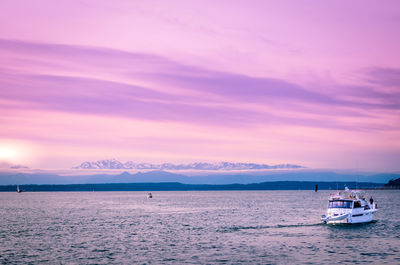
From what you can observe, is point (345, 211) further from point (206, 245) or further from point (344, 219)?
point (206, 245)

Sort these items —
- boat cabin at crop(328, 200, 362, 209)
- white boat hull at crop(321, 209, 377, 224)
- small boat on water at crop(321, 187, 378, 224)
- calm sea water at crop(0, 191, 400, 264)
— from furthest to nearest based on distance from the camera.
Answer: boat cabin at crop(328, 200, 362, 209)
small boat on water at crop(321, 187, 378, 224)
white boat hull at crop(321, 209, 377, 224)
calm sea water at crop(0, 191, 400, 264)

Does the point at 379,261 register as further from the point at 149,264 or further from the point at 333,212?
the point at 333,212

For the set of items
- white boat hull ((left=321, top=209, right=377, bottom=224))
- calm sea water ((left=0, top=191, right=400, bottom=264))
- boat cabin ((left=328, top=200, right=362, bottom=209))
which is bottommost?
calm sea water ((left=0, top=191, right=400, bottom=264))

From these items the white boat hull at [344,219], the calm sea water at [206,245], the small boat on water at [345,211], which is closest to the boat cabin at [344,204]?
the small boat on water at [345,211]

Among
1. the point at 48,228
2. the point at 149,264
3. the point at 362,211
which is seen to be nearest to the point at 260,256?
the point at 149,264

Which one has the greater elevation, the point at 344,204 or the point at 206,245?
the point at 344,204

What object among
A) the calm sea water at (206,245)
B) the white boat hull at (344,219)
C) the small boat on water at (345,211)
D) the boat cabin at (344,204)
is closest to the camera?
the calm sea water at (206,245)

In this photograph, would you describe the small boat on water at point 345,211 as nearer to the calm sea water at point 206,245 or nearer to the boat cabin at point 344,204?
the boat cabin at point 344,204

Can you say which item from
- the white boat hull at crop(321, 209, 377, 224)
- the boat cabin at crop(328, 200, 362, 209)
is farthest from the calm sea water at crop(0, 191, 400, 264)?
the boat cabin at crop(328, 200, 362, 209)

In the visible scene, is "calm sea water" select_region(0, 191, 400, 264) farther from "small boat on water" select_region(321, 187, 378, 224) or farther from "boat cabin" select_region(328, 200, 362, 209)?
"boat cabin" select_region(328, 200, 362, 209)

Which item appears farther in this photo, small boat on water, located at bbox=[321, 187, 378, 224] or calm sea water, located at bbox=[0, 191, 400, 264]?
small boat on water, located at bbox=[321, 187, 378, 224]

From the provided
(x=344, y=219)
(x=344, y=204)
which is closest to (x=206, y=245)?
(x=344, y=219)

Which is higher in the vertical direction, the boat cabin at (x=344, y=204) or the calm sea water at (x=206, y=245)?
the boat cabin at (x=344, y=204)

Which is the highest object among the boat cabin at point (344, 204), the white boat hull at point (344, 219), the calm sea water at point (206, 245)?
the boat cabin at point (344, 204)
